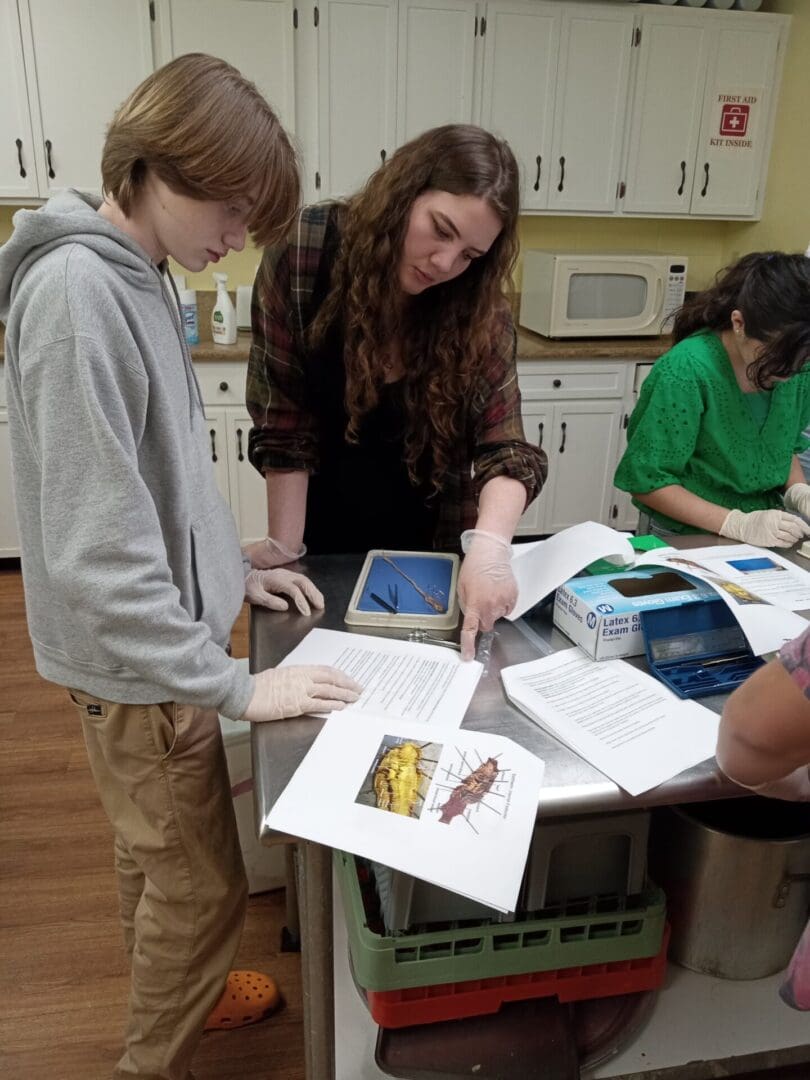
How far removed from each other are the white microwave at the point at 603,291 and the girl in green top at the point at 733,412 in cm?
156

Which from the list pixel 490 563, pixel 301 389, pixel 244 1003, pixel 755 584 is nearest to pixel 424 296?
pixel 301 389

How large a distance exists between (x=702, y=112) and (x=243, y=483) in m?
2.45

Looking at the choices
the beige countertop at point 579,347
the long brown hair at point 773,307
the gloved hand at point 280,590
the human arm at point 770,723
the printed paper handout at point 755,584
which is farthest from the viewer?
the beige countertop at point 579,347

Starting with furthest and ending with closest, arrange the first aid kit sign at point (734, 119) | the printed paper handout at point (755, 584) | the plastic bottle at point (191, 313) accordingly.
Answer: the first aid kit sign at point (734, 119) < the plastic bottle at point (191, 313) < the printed paper handout at point (755, 584)

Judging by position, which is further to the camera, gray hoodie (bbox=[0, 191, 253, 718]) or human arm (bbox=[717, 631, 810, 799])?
gray hoodie (bbox=[0, 191, 253, 718])

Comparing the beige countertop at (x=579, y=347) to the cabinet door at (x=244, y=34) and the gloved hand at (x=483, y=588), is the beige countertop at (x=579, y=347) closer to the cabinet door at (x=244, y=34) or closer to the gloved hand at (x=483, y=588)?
the cabinet door at (x=244, y=34)

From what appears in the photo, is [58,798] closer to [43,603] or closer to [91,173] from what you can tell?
[43,603]

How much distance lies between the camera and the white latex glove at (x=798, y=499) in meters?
1.80

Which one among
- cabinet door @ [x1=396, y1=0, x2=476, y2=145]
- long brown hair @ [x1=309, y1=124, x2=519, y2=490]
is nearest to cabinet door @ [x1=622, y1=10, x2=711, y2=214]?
cabinet door @ [x1=396, y1=0, x2=476, y2=145]

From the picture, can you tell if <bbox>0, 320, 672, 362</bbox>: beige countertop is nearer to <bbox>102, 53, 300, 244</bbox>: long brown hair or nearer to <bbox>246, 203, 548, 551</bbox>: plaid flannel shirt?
<bbox>246, 203, 548, 551</bbox>: plaid flannel shirt

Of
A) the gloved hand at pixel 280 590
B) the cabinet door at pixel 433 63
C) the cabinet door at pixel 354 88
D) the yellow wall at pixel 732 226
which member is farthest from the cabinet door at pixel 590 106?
the gloved hand at pixel 280 590

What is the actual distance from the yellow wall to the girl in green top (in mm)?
2043

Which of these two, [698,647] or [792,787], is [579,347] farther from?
[792,787]

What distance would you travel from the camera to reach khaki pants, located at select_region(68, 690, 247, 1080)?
3.43ft
